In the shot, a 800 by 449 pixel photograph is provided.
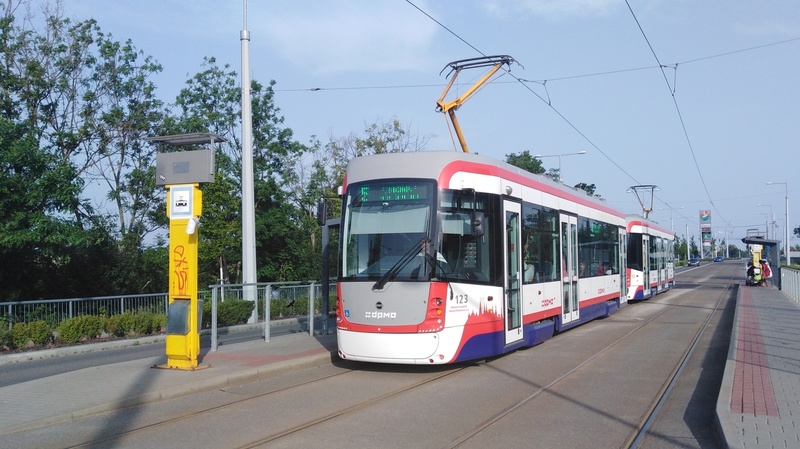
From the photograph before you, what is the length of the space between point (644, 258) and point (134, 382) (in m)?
23.5

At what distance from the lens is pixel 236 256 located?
32.5m

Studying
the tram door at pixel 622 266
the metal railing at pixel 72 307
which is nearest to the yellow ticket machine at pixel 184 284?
the metal railing at pixel 72 307

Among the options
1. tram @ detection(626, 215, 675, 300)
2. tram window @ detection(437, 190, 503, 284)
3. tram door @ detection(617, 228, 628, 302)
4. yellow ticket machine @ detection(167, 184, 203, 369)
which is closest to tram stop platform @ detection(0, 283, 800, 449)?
yellow ticket machine @ detection(167, 184, 203, 369)

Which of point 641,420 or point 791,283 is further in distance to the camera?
point 791,283

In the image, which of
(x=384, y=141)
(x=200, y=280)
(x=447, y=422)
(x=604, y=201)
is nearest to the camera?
(x=447, y=422)

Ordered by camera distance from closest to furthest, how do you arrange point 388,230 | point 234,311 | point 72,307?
1. point 388,230
2. point 72,307
3. point 234,311

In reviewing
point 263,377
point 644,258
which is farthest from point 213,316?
point 644,258

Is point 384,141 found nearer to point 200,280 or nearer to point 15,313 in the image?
point 200,280

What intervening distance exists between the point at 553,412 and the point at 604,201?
1568 cm

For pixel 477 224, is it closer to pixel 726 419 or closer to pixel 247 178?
pixel 726 419

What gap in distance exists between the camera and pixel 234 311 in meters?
20.3

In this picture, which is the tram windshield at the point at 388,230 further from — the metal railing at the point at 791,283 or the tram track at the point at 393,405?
the metal railing at the point at 791,283

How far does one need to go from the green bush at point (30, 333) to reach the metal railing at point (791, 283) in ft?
89.7

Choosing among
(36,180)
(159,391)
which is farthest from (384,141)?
(159,391)
